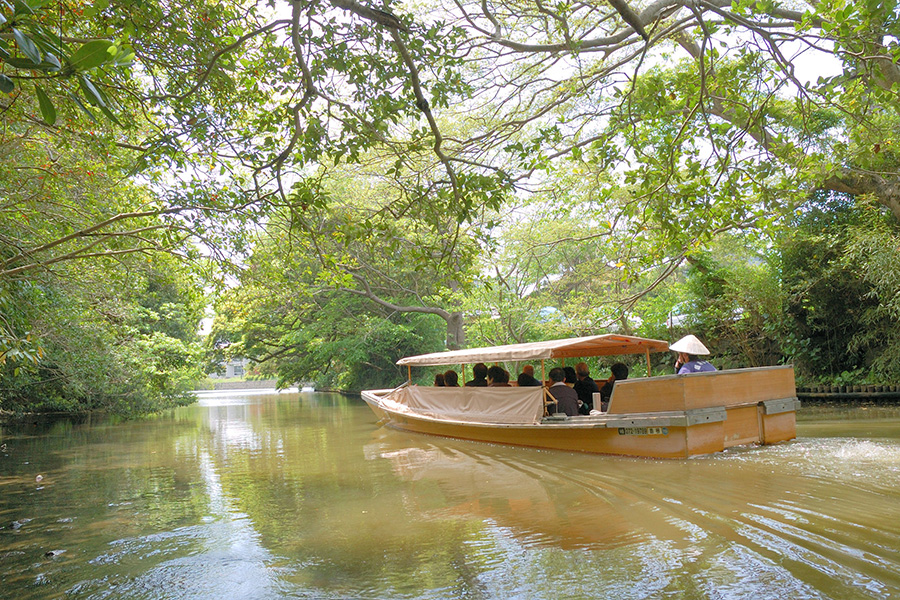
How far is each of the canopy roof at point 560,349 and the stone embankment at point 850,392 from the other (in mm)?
6624

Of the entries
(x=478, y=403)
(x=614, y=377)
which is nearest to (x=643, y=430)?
(x=614, y=377)

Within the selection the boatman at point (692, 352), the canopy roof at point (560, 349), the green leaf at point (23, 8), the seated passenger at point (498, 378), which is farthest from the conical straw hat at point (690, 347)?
the green leaf at point (23, 8)

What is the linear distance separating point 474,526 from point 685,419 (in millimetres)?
4018

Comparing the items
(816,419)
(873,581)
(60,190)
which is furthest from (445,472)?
(816,419)

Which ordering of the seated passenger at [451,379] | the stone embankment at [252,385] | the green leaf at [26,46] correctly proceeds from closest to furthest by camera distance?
1. the green leaf at [26,46]
2. the seated passenger at [451,379]
3. the stone embankment at [252,385]

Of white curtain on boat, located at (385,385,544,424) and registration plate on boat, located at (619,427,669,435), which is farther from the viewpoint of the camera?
white curtain on boat, located at (385,385,544,424)

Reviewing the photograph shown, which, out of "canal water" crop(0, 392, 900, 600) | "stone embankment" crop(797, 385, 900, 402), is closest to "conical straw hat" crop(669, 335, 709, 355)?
"canal water" crop(0, 392, 900, 600)

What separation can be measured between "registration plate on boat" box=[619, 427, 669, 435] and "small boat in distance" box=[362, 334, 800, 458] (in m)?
0.01

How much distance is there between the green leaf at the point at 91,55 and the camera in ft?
5.43

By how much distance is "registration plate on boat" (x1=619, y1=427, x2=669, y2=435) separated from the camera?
29.9ft

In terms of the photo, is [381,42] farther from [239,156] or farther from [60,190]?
[60,190]

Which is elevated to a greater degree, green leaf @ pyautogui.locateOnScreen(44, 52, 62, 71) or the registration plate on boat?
green leaf @ pyautogui.locateOnScreen(44, 52, 62, 71)

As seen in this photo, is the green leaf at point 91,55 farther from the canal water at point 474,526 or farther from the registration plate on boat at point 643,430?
the registration plate on boat at point 643,430

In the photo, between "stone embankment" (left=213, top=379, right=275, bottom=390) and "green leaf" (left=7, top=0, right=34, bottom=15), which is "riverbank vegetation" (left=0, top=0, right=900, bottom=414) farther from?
"stone embankment" (left=213, top=379, right=275, bottom=390)
